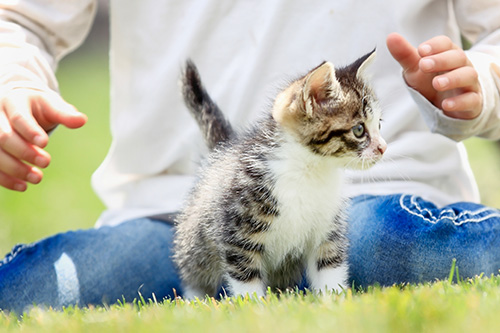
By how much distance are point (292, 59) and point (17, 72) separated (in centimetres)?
114

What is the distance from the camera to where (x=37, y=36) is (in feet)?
9.61

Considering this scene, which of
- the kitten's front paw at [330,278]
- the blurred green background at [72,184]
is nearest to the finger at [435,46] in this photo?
the kitten's front paw at [330,278]

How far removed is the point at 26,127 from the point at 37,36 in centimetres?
90

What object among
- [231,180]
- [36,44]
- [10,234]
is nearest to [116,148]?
[36,44]

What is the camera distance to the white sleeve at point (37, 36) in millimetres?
2441

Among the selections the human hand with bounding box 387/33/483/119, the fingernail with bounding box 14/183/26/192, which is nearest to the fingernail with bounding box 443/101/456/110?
the human hand with bounding box 387/33/483/119

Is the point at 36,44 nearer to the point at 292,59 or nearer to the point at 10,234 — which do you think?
the point at 292,59

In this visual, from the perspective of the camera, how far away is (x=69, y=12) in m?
2.99

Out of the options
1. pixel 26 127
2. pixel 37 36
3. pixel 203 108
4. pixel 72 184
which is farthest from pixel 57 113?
pixel 72 184

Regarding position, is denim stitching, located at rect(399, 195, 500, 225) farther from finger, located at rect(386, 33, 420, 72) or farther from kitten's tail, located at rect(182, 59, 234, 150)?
kitten's tail, located at rect(182, 59, 234, 150)

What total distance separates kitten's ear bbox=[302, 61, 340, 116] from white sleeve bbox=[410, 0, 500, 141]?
47 centimetres

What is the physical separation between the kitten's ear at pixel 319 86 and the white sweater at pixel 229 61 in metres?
0.59

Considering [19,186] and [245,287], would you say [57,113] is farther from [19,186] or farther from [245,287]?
[245,287]

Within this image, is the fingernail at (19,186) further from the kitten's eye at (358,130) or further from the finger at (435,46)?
the finger at (435,46)
